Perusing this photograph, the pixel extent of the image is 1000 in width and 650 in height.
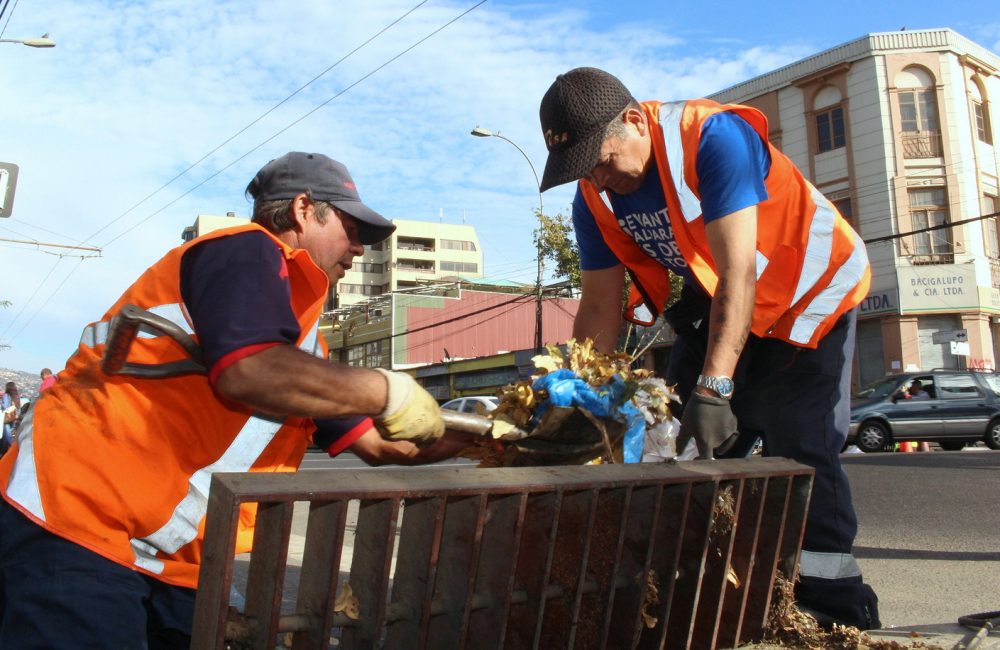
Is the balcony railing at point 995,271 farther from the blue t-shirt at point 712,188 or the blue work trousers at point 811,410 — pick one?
the blue t-shirt at point 712,188

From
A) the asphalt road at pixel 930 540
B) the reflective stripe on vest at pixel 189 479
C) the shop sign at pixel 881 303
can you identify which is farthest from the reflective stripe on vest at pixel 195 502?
the shop sign at pixel 881 303

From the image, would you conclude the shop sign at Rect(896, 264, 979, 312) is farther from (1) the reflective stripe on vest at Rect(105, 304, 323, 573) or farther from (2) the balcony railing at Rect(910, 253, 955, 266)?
(1) the reflective stripe on vest at Rect(105, 304, 323, 573)

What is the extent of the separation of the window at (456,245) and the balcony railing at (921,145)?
186 ft

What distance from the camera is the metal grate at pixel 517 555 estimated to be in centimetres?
169

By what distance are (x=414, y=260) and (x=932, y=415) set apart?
210ft

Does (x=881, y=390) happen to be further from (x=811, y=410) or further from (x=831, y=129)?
(x=811, y=410)

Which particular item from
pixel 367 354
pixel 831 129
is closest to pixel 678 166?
pixel 831 129

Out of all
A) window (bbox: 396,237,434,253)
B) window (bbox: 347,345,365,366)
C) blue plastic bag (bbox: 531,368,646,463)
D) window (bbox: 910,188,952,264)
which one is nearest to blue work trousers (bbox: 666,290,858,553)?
blue plastic bag (bbox: 531,368,646,463)

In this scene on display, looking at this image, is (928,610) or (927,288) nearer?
(928,610)

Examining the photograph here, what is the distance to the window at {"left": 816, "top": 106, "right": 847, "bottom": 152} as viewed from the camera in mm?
24469

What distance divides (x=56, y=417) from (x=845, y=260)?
7.87ft

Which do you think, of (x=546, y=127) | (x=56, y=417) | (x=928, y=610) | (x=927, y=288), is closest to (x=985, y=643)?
(x=928, y=610)

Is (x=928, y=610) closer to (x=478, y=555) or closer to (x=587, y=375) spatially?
(x=587, y=375)

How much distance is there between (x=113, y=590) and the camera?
182 centimetres
